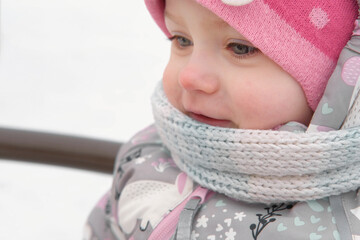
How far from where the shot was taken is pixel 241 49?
65cm

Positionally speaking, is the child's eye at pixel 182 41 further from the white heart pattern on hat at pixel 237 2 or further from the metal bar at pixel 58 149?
the metal bar at pixel 58 149

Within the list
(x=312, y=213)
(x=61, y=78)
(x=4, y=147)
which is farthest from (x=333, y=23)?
(x=61, y=78)

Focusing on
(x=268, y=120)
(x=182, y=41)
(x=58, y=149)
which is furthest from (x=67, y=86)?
(x=268, y=120)

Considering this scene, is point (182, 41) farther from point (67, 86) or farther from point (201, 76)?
point (67, 86)

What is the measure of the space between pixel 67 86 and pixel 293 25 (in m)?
1.36

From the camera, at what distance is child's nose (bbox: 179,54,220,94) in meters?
0.65

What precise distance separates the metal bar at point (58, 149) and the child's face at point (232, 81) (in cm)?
48

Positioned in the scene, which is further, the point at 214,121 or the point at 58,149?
the point at 58,149

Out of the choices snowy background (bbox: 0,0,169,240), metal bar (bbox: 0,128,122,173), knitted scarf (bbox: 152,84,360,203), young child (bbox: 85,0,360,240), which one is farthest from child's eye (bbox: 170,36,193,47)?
snowy background (bbox: 0,0,169,240)

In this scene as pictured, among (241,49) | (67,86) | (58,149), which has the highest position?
(241,49)

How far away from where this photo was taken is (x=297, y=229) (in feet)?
2.02

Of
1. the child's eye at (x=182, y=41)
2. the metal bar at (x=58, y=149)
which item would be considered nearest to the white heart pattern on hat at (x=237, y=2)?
the child's eye at (x=182, y=41)

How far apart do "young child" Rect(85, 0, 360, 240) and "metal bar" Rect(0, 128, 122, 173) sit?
16.7 inches

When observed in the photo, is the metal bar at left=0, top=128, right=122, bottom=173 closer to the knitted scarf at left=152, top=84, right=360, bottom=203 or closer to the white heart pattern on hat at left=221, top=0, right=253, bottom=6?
the knitted scarf at left=152, top=84, right=360, bottom=203
